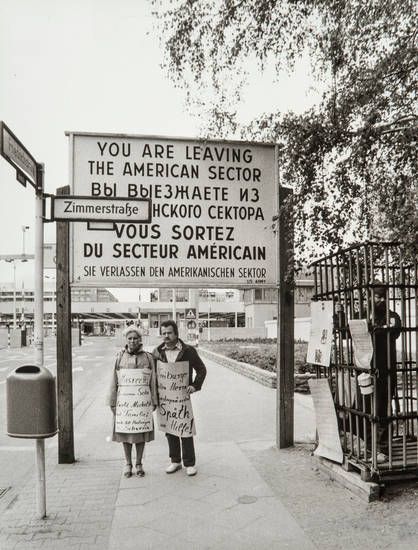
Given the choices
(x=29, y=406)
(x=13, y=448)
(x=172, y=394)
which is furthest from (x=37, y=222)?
(x=13, y=448)

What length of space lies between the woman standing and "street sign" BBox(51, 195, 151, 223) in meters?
1.36

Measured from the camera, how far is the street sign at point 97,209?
4984mm

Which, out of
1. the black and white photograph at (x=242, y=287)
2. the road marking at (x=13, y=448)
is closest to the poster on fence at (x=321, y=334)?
the black and white photograph at (x=242, y=287)

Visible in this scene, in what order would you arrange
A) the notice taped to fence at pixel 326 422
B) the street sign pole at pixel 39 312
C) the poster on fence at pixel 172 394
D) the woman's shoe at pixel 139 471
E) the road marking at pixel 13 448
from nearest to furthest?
the street sign pole at pixel 39 312
the notice taped to fence at pixel 326 422
the woman's shoe at pixel 139 471
the poster on fence at pixel 172 394
the road marking at pixel 13 448

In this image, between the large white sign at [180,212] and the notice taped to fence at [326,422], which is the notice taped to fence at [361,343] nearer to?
the notice taped to fence at [326,422]

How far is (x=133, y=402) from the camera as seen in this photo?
573cm

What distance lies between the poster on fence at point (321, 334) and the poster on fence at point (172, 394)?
53.7 inches

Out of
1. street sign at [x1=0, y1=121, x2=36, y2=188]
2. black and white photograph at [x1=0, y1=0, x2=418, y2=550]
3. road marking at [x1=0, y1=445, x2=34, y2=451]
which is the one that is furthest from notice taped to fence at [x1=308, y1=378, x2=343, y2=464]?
road marking at [x1=0, y1=445, x2=34, y2=451]

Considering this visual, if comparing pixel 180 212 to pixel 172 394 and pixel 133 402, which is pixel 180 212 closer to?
pixel 172 394

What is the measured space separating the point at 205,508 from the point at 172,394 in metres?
1.50

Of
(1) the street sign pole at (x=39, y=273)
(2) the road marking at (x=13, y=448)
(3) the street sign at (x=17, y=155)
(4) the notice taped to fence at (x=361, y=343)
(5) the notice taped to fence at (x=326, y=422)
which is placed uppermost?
(3) the street sign at (x=17, y=155)

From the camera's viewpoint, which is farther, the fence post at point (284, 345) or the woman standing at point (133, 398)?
the fence post at point (284, 345)

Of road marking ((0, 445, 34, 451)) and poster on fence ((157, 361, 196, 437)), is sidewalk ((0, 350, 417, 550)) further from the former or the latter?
road marking ((0, 445, 34, 451))

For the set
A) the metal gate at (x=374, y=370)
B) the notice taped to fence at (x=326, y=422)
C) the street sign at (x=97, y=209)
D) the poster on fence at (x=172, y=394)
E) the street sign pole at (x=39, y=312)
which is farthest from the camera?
the poster on fence at (x=172, y=394)
